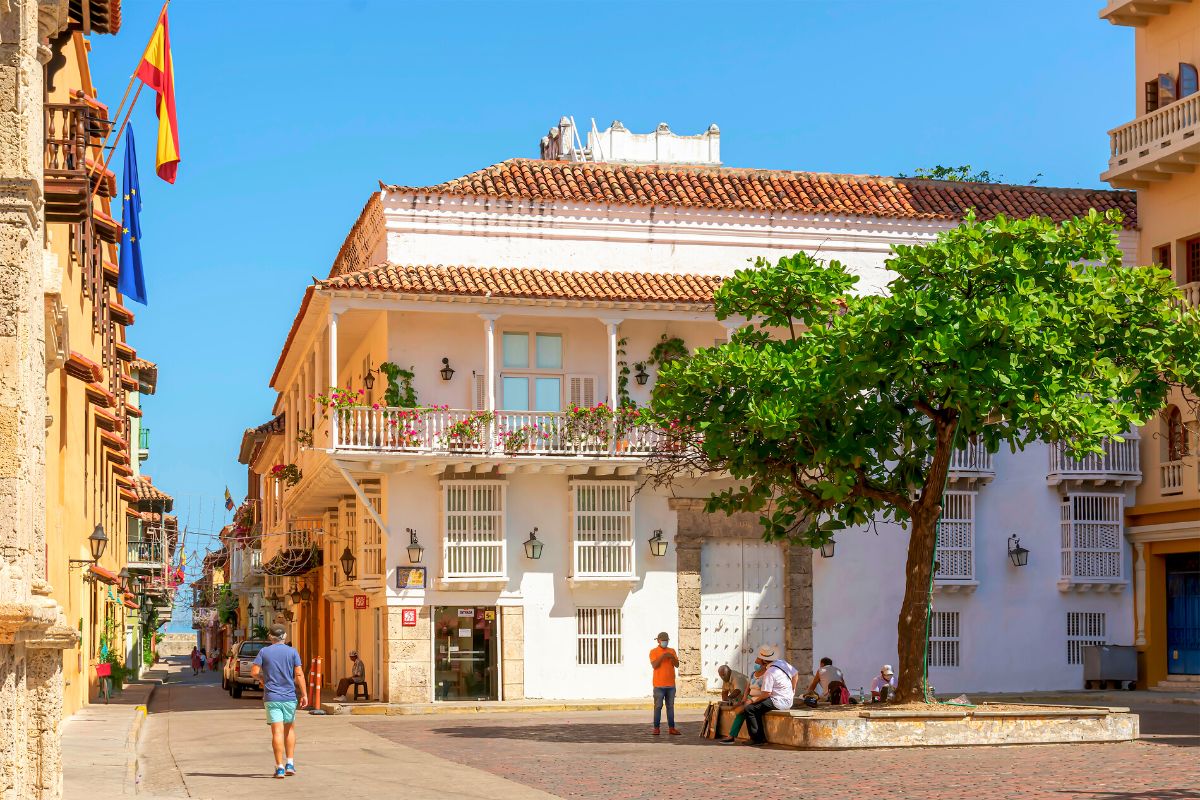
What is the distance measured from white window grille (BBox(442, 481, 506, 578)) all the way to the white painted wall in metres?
6.47

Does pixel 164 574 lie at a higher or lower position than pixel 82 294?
lower

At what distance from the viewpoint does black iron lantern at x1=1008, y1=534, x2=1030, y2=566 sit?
108ft

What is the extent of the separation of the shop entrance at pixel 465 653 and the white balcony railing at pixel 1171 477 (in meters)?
13.3

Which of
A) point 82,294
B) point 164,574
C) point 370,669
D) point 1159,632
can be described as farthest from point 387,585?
point 164,574

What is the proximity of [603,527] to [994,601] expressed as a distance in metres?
8.12

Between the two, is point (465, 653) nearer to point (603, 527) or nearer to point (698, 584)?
point (603, 527)

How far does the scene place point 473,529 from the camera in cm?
3038

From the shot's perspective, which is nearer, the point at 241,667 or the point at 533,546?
the point at 533,546

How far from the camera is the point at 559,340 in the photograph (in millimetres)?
31922

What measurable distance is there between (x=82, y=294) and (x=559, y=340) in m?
8.78

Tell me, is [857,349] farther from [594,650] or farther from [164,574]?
[164,574]

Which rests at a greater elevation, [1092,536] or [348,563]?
[1092,536]

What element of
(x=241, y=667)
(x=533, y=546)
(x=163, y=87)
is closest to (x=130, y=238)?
(x=163, y=87)

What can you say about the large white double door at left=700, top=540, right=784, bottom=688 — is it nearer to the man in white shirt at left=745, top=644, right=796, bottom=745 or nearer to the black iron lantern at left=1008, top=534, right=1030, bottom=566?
the black iron lantern at left=1008, top=534, right=1030, bottom=566
